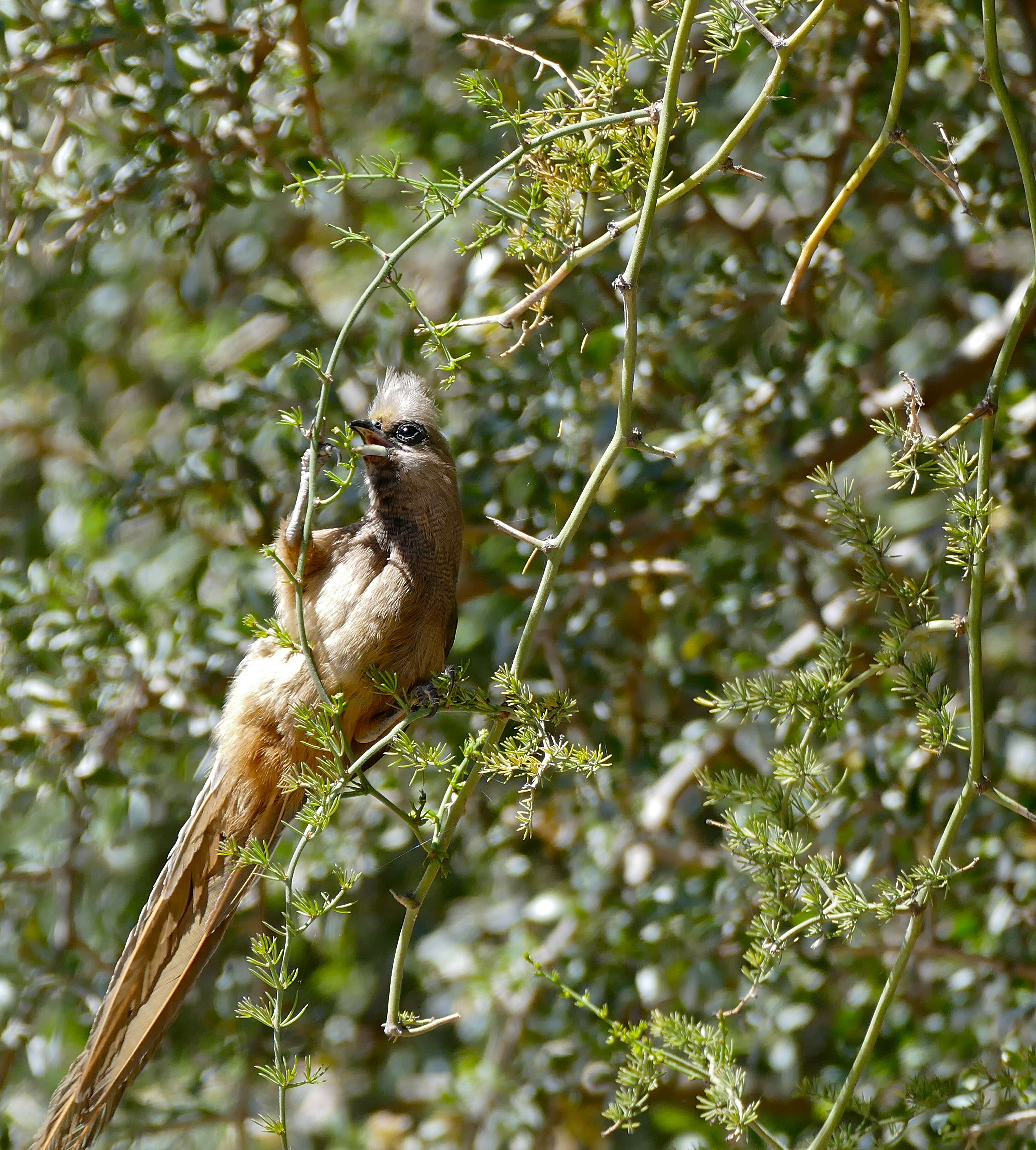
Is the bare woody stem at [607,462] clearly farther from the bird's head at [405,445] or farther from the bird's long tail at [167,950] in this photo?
the bird's head at [405,445]

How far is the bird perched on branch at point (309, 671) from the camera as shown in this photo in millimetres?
2451

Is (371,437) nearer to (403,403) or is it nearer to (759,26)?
(403,403)

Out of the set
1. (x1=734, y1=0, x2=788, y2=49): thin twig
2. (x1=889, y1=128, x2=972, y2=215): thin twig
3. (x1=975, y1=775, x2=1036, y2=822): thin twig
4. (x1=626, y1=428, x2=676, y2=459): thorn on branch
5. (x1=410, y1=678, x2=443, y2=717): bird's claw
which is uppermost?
(x1=734, y1=0, x2=788, y2=49): thin twig

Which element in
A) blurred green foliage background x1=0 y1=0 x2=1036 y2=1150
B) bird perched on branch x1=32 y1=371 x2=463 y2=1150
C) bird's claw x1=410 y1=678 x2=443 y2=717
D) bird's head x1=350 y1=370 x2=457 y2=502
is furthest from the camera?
blurred green foliage background x1=0 y1=0 x2=1036 y2=1150

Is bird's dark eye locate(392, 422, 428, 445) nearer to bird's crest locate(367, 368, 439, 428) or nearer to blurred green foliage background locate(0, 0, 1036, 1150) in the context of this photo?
bird's crest locate(367, 368, 439, 428)

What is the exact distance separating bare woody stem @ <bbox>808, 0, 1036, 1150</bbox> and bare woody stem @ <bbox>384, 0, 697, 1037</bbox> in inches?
15.9

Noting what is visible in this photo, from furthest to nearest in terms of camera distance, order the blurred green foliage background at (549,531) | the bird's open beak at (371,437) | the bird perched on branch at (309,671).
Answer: the blurred green foliage background at (549,531) < the bird's open beak at (371,437) < the bird perched on branch at (309,671)

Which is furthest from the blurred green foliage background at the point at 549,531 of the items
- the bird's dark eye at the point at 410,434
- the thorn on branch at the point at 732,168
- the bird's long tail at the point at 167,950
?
the thorn on branch at the point at 732,168

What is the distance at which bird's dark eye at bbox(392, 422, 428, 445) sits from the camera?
8.98 feet

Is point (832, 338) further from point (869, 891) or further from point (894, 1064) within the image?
point (894, 1064)

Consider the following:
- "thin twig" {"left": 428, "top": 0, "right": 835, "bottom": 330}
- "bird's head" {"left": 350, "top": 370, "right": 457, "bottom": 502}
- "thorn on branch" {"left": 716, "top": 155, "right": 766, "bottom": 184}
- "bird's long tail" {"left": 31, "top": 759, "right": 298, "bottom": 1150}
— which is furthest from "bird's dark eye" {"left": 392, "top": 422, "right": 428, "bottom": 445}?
"thorn on branch" {"left": 716, "top": 155, "right": 766, "bottom": 184}

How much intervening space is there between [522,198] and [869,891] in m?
1.94

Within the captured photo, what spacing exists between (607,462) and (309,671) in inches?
43.2

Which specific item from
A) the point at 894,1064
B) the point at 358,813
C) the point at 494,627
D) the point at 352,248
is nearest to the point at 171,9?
the point at 352,248
